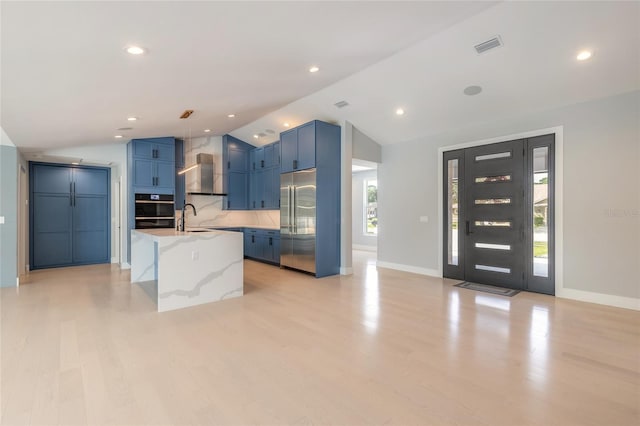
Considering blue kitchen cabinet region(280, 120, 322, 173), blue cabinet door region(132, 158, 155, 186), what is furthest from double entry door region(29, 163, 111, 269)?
blue kitchen cabinet region(280, 120, 322, 173)

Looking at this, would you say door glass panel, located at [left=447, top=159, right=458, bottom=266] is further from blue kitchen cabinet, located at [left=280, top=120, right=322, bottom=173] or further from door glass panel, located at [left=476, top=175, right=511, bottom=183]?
blue kitchen cabinet, located at [left=280, top=120, right=322, bottom=173]

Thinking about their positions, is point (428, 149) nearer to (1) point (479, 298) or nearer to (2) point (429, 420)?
(1) point (479, 298)

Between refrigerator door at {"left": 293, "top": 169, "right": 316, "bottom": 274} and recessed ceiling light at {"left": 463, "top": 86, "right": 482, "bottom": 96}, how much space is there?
2.72 meters

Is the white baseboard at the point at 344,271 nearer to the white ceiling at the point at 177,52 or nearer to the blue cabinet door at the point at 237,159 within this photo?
the white ceiling at the point at 177,52

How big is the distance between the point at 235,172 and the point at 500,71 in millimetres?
6390

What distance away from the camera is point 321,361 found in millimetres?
2572

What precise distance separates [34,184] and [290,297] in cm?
604

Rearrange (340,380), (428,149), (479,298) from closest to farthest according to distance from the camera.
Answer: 1. (340,380)
2. (479,298)
3. (428,149)

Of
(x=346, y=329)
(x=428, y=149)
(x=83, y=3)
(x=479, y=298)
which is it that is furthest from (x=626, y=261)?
(x=83, y=3)

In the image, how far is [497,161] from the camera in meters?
5.13

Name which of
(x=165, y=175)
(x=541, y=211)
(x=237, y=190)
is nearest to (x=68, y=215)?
(x=165, y=175)

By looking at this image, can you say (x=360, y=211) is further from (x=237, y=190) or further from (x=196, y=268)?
(x=196, y=268)

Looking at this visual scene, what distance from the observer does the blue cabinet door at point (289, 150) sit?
6.21 metres

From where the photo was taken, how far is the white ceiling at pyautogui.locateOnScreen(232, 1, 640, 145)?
3074 millimetres
